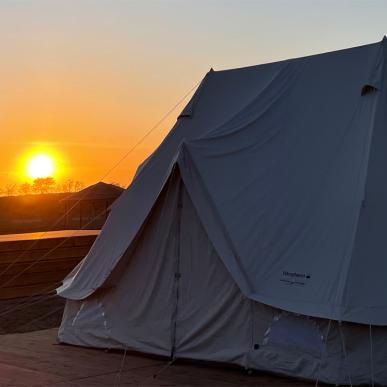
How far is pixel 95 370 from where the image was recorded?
754 centimetres

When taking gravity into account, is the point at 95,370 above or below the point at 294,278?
below

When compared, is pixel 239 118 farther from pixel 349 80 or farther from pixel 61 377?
pixel 61 377

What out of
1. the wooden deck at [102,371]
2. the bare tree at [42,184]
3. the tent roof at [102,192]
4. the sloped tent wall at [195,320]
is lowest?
the wooden deck at [102,371]

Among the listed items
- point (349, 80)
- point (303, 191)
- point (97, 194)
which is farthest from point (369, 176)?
point (97, 194)

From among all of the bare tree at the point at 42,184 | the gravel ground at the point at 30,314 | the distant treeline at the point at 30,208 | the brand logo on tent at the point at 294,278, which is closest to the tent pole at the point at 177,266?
the brand logo on tent at the point at 294,278

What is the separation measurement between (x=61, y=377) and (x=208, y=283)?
1795 millimetres

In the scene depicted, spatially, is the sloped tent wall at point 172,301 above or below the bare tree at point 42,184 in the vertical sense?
below

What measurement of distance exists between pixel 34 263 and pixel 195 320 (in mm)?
6985

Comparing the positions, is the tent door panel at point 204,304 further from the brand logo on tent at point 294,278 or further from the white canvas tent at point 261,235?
the brand logo on tent at point 294,278

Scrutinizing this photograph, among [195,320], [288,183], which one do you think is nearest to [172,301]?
[195,320]

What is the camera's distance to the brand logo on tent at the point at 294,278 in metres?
6.96

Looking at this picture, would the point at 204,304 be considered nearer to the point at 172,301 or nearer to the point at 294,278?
the point at 172,301

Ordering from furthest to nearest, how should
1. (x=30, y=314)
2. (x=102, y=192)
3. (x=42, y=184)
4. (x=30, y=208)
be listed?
1. (x=42, y=184)
2. (x=30, y=208)
3. (x=102, y=192)
4. (x=30, y=314)

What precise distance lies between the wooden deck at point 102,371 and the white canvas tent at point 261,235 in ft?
0.51
